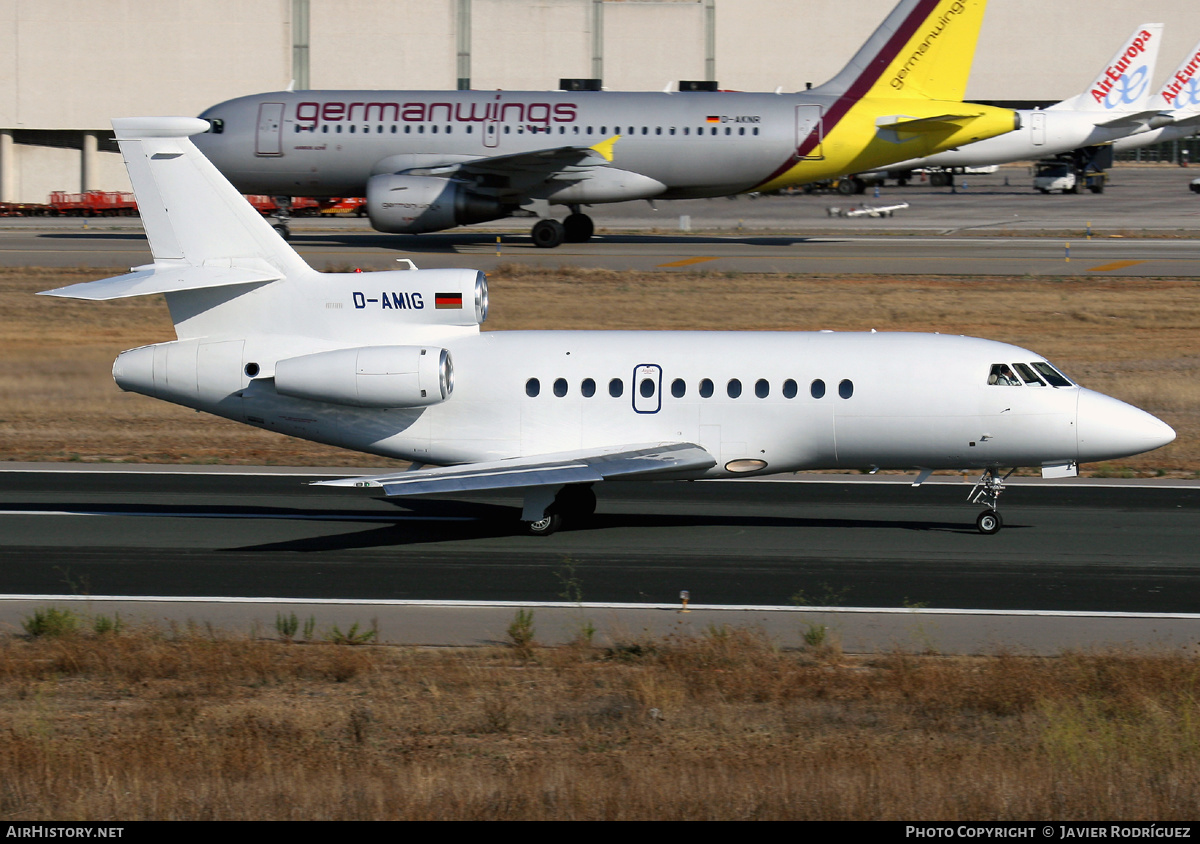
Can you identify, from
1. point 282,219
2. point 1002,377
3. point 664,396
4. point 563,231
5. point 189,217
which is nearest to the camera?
point 1002,377

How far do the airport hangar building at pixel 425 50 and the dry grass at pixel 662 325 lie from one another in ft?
127

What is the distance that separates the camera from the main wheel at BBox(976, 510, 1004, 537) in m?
20.2

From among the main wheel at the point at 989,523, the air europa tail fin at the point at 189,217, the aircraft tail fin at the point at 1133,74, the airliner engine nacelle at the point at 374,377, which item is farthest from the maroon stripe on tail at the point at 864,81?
the airliner engine nacelle at the point at 374,377

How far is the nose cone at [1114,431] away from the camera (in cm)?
1922

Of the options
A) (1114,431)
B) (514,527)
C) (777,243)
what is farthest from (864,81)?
(514,527)

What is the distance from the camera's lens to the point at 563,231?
172 feet

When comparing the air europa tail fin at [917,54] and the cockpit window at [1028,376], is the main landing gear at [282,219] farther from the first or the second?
the cockpit window at [1028,376]

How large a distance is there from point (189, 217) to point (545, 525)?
23.4 ft

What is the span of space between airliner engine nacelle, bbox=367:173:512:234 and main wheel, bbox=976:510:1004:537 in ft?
102

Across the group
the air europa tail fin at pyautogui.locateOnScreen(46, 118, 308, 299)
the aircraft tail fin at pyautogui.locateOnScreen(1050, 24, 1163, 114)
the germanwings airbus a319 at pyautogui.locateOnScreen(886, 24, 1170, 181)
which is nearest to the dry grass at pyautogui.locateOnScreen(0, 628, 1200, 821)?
the air europa tail fin at pyautogui.locateOnScreen(46, 118, 308, 299)

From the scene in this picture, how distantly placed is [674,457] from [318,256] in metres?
30.8

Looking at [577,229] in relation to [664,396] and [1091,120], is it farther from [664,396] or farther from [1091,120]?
[664,396]

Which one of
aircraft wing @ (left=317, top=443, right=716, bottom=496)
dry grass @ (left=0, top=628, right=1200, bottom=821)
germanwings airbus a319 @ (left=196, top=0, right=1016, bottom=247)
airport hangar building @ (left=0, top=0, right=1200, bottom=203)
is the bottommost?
dry grass @ (left=0, top=628, right=1200, bottom=821)

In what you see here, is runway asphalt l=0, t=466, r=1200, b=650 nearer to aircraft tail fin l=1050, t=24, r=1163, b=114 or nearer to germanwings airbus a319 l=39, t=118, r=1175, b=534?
germanwings airbus a319 l=39, t=118, r=1175, b=534
